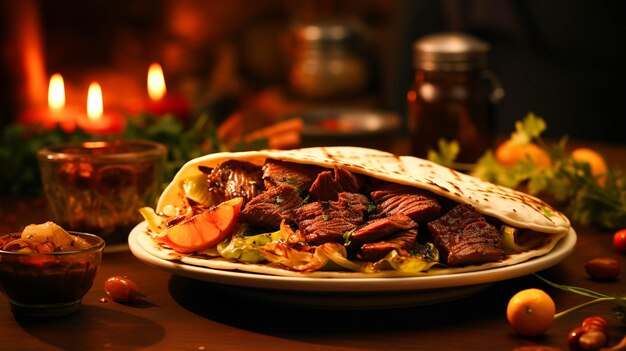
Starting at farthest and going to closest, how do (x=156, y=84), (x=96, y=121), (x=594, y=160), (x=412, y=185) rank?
(x=156, y=84) < (x=96, y=121) < (x=594, y=160) < (x=412, y=185)

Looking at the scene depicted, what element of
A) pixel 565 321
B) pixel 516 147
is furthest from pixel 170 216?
pixel 516 147

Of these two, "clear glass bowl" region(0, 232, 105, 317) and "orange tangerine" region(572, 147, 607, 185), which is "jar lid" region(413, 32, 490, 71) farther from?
"clear glass bowl" region(0, 232, 105, 317)

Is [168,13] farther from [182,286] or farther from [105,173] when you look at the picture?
[182,286]

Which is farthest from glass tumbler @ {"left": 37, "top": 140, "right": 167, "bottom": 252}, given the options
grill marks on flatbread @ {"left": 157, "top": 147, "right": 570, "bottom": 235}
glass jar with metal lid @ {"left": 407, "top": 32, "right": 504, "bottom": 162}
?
glass jar with metal lid @ {"left": 407, "top": 32, "right": 504, "bottom": 162}

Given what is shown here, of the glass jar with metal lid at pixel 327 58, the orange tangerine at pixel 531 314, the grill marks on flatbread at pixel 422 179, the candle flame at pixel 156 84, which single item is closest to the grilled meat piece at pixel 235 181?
the grill marks on flatbread at pixel 422 179

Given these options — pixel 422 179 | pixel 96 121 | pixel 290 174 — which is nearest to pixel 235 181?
pixel 290 174

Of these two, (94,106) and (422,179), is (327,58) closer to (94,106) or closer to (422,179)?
(94,106)
